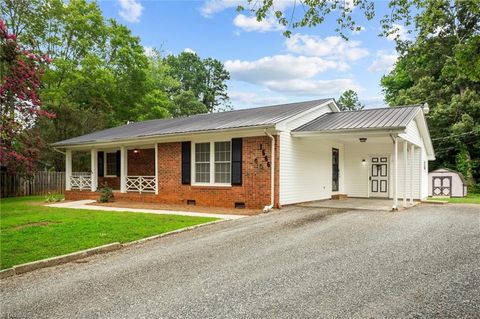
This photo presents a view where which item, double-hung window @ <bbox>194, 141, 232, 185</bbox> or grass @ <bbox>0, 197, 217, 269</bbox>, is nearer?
grass @ <bbox>0, 197, 217, 269</bbox>

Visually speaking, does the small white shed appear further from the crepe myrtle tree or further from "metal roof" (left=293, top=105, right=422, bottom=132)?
the crepe myrtle tree

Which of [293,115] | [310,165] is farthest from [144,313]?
[310,165]

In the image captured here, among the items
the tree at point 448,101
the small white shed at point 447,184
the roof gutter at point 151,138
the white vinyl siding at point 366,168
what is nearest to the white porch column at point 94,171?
the roof gutter at point 151,138

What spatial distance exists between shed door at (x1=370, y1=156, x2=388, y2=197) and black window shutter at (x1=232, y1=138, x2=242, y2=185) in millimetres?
6724

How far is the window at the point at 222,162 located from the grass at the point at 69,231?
310 centimetres

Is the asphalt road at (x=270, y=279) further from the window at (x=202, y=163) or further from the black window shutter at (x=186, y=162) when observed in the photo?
the black window shutter at (x=186, y=162)

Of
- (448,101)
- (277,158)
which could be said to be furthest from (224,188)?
(448,101)

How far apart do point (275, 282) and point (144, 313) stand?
1.66m

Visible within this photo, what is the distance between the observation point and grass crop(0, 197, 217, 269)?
6.39 metres

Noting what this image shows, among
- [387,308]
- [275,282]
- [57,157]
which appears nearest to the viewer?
[387,308]

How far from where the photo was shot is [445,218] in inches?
382

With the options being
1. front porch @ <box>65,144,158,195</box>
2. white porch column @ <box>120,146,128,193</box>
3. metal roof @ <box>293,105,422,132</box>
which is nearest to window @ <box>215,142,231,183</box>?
metal roof @ <box>293,105,422,132</box>

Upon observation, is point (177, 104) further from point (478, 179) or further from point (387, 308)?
point (387, 308)

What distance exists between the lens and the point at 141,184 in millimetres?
15586
